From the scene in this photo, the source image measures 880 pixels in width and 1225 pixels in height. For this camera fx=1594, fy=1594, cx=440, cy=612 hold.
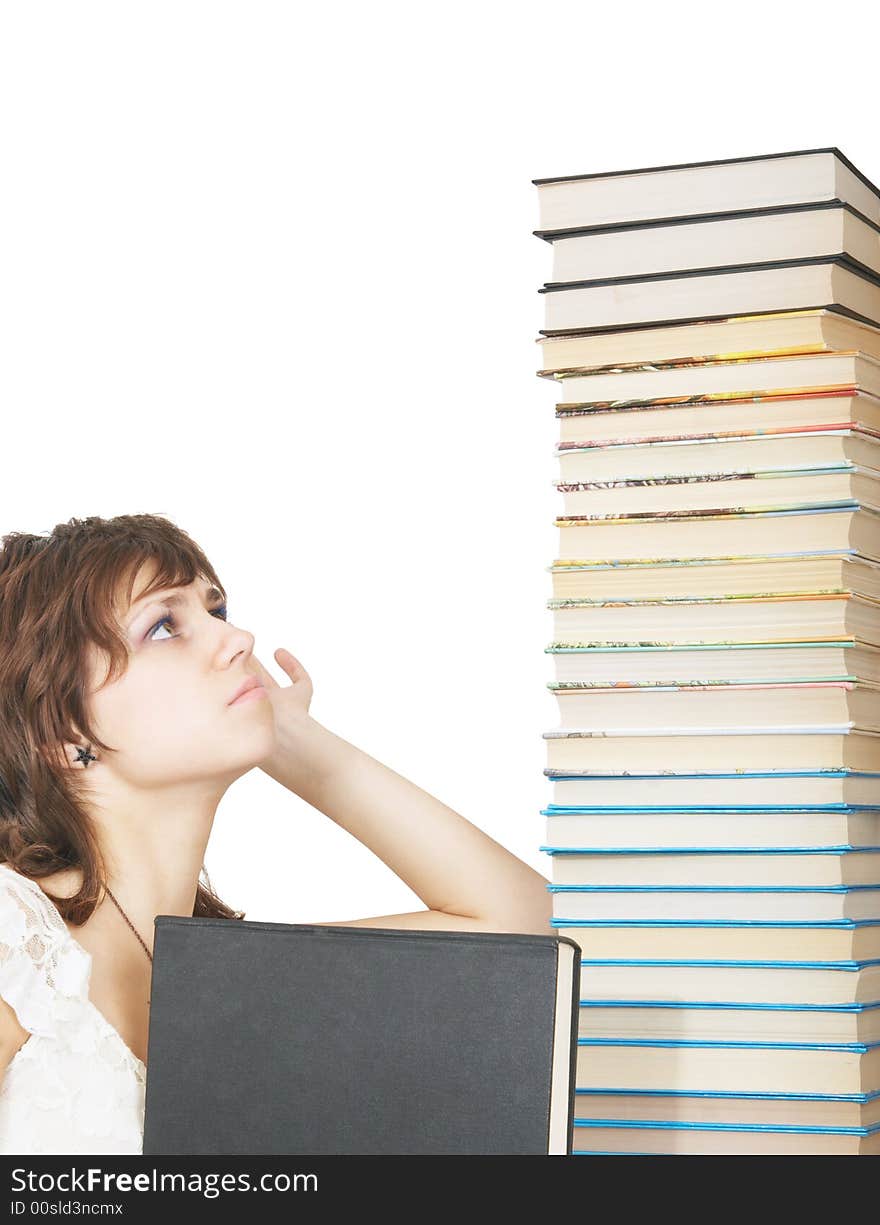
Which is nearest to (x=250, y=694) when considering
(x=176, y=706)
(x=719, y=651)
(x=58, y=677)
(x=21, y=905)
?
(x=176, y=706)

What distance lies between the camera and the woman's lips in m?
1.51

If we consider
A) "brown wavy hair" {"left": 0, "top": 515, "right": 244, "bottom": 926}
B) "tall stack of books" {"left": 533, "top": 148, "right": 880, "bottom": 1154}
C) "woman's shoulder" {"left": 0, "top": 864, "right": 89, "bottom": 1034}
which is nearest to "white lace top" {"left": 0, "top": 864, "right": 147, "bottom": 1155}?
"woman's shoulder" {"left": 0, "top": 864, "right": 89, "bottom": 1034}

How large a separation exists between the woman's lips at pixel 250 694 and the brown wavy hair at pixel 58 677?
0.37ft

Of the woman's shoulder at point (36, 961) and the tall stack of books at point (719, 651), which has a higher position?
the tall stack of books at point (719, 651)

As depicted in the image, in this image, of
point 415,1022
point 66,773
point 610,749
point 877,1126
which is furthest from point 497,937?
point 66,773

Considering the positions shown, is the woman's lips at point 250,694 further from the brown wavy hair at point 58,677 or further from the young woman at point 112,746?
the brown wavy hair at point 58,677

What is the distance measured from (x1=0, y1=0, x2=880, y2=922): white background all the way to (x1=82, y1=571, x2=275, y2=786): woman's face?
579 mm

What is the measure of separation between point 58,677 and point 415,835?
46 centimetres

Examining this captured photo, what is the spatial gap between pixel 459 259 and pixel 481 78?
238 millimetres

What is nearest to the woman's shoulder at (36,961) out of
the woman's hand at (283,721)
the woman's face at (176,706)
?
the woman's face at (176,706)

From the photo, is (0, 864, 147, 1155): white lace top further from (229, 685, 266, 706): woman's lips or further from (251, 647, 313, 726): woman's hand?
(251, 647, 313, 726): woman's hand

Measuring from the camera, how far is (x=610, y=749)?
52.9 inches

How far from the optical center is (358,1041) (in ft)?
3.73

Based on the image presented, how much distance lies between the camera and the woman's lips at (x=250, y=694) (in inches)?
59.6
